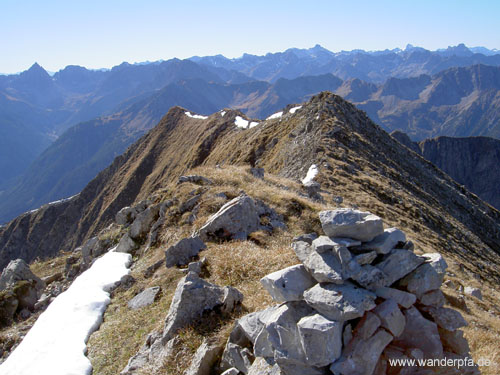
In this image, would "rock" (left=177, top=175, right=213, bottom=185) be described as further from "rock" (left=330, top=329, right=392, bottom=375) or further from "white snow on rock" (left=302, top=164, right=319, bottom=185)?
"rock" (left=330, top=329, right=392, bottom=375)

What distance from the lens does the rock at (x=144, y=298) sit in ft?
39.6

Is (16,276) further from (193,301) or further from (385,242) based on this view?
(385,242)

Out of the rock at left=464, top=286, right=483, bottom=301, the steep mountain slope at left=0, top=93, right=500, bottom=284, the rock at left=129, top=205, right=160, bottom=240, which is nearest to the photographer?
the rock at left=464, top=286, right=483, bottom=301

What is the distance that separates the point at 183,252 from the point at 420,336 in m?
9.32

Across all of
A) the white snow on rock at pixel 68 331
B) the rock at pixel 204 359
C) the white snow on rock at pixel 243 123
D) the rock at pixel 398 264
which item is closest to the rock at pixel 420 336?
the rock at pixel 398 264

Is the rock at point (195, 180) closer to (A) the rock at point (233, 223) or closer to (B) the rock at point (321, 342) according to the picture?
(A) the rock at point (233, 223)

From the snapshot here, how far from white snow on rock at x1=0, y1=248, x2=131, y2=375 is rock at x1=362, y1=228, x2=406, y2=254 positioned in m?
8.71

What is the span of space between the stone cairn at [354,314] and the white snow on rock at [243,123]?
78.2 metres

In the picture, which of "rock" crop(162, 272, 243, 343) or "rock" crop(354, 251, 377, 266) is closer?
"rock" crop(354, 251, 377, 266)

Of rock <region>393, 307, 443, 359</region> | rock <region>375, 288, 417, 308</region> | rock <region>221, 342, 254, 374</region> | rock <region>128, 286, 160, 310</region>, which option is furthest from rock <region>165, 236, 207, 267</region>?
rock <region>393, 307, 443, 359</region>

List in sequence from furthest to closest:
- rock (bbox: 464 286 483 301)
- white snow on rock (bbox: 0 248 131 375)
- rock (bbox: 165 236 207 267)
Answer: rock (bbox: 464 286 483 301) < rock (bbox: 165 236 207 267) < white snow on rock (bbox: 0 248 131 375)

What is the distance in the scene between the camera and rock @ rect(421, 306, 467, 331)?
7156 mm

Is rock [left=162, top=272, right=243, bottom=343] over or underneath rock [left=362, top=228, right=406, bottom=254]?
underneath

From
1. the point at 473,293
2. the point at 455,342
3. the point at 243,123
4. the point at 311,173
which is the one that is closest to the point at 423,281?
the point at 455,342
